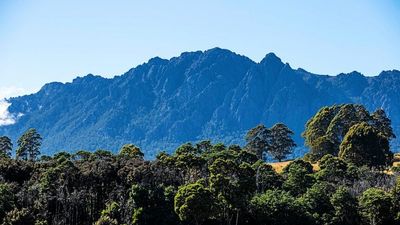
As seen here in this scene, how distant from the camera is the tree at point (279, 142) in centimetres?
11631

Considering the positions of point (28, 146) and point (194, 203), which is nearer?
point (194, 203)

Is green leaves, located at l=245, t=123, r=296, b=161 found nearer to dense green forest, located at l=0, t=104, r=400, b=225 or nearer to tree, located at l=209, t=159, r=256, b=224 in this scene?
dense green forest, located at l=0, t=104, r=400, b=225

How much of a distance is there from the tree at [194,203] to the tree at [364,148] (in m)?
36.5

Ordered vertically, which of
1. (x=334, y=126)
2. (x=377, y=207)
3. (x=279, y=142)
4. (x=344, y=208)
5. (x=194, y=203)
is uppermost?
(x=279, y=142)

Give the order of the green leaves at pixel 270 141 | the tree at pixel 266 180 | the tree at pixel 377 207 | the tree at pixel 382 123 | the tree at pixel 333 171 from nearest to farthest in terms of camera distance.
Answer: the tree at pixel 377 207
the tree at pixel 266 180
the tree at pixel 333 171
the tree at pixel 382 123
the green leaves at pixel 270 141

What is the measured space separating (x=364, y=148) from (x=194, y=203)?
40.7 m

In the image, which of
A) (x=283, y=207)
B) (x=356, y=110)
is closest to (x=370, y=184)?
(x=283, y=207)

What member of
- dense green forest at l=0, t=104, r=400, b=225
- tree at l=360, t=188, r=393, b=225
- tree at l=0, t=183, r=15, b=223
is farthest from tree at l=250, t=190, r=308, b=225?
tree at l=0, t=183, r=15, b=223

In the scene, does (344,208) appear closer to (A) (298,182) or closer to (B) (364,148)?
(A) (298,182)

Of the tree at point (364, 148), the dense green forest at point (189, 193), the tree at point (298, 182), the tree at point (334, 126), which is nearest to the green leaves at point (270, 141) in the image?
the tree at point (334, 126)

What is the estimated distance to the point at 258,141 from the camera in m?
115

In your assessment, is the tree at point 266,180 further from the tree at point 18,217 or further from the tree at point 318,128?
the tree at point 18,217

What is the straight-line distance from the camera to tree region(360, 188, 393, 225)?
67.1m

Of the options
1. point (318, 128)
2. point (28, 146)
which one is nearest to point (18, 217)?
point (28, 146)
